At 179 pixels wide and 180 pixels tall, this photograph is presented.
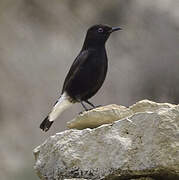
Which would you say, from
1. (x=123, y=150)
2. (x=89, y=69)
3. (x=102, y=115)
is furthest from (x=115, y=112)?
(x=89, y=69)

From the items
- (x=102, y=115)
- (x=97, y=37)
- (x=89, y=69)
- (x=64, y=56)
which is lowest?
(x=102, y=115)

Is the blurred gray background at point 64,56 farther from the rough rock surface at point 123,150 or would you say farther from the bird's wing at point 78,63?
the rough rock surface at point 123,150

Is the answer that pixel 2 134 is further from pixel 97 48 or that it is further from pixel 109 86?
pixel 97 48

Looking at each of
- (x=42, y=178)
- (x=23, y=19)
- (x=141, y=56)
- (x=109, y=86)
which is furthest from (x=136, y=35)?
(x=42, y=178)

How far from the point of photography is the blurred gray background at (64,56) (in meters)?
8.23

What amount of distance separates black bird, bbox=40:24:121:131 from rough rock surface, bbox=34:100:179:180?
4.45ft

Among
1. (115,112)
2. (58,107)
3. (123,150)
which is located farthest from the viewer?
(58,107)

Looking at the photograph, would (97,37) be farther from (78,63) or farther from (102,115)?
(102,115)

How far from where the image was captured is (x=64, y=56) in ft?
27.8

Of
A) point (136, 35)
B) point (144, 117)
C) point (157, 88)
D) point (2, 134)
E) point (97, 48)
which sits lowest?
point (144, 117)

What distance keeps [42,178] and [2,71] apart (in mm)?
5731

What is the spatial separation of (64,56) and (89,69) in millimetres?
4523

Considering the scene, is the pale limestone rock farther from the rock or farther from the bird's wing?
the bird's wing

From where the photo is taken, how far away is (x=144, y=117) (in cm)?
239
